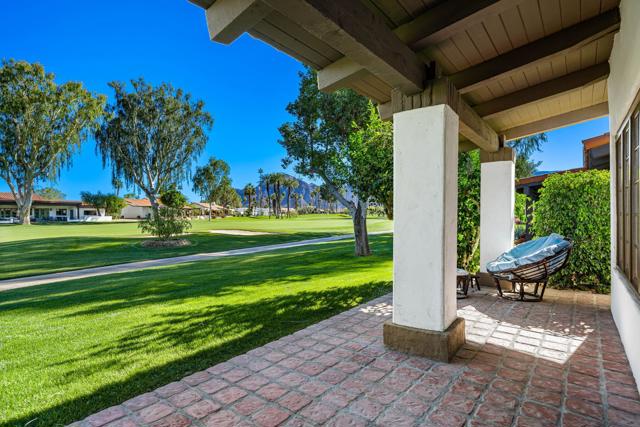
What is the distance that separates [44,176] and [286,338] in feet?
115

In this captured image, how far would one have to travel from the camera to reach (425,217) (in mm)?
2887

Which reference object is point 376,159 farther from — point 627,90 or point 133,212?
point 133,212

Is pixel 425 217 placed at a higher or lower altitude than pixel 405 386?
higher

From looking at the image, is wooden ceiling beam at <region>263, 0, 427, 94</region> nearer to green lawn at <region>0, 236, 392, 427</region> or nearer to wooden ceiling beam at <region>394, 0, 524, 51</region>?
wooden ceiling beam at <region>394, 0, 524, 51</region>

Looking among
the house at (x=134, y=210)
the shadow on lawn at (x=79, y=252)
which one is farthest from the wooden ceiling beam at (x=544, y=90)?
the house at (x=134, y=210)

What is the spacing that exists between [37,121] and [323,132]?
27.1 metres

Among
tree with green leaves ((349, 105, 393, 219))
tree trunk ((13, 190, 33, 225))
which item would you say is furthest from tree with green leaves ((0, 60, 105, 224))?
tree with green leaves ((349, 105, 393, 219))

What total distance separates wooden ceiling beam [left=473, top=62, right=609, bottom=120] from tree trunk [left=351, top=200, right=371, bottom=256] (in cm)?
705

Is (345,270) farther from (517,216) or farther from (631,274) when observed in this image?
(631,274)

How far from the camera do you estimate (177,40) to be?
26.0m

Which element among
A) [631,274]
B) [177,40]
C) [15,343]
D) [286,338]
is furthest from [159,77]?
[631,274]

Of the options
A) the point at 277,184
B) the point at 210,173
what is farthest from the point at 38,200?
the point at 277,184

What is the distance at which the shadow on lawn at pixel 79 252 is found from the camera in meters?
10.9

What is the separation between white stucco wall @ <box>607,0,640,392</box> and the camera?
235cm
